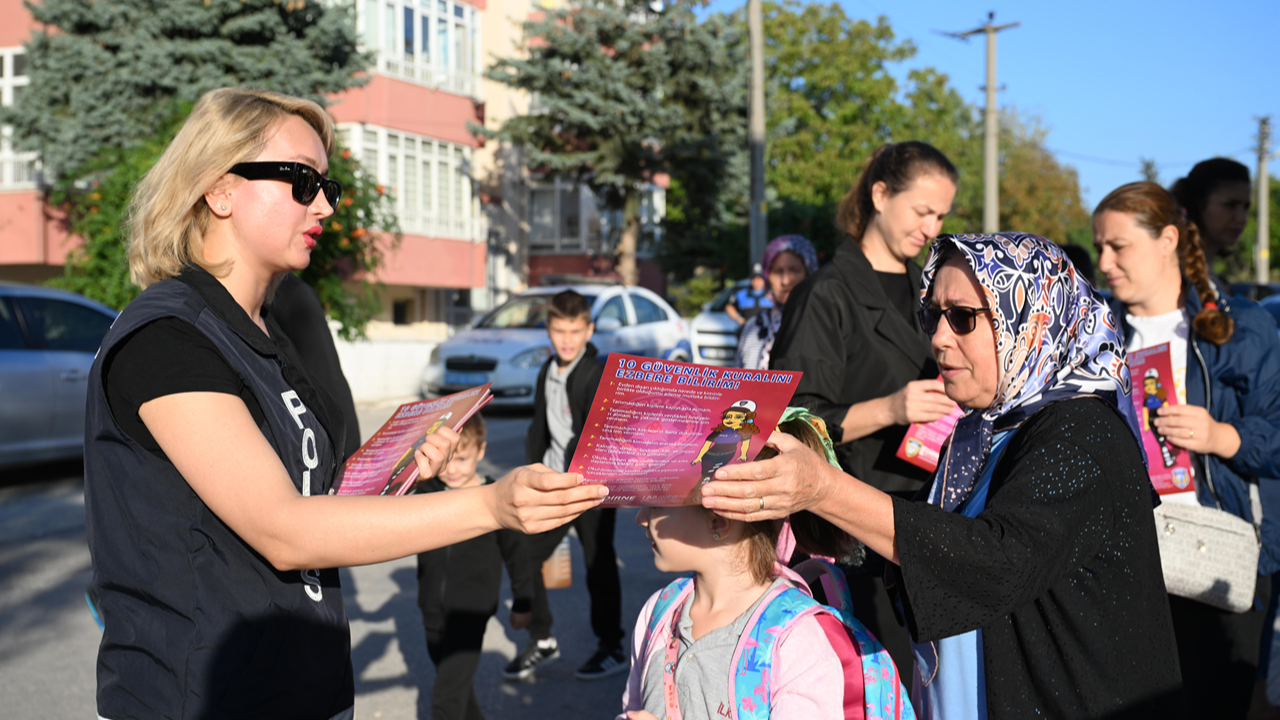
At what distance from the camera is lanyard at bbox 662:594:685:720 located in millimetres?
2316

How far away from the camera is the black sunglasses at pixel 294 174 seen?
2.15 m

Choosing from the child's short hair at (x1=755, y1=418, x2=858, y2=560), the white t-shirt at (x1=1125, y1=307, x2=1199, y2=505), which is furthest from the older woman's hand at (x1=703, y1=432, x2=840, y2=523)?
the white t-shirt at (x1=1125, y1=307, x2=1199, y2=505)

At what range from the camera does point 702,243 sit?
1276 inches

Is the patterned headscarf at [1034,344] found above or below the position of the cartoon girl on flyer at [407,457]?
above

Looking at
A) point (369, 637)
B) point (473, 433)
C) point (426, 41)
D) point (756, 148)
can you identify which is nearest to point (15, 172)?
point (426, 41)

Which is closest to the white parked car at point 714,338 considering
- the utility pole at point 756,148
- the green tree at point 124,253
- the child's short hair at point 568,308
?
the utility pole at point 756,148

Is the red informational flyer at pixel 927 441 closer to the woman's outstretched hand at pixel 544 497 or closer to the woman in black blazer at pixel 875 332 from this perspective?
the woman in black blazer at pixel 875 332

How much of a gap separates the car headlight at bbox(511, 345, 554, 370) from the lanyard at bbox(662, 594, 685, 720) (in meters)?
12.4

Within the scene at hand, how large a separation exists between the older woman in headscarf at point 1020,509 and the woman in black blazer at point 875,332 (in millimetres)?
810

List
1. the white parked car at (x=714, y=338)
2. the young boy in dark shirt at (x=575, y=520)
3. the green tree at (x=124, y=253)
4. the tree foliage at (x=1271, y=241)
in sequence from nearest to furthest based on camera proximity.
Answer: the young boy in dark shirt at (x=575, y=520) < the green tree at (x=124, y=253) < the white parked car at (x=714, y=338) < the tree foliage at (x=1271, y=241)

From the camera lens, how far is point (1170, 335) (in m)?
3.50

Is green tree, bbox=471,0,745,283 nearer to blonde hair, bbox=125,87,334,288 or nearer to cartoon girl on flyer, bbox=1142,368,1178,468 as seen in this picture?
cartoon girl on flyer, bbox=1142,368,1178,468

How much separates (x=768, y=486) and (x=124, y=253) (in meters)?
13.2

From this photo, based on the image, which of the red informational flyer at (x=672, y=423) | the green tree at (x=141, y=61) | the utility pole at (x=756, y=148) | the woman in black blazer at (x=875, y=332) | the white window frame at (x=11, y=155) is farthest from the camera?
the white window frame at (x=11, y=155)
